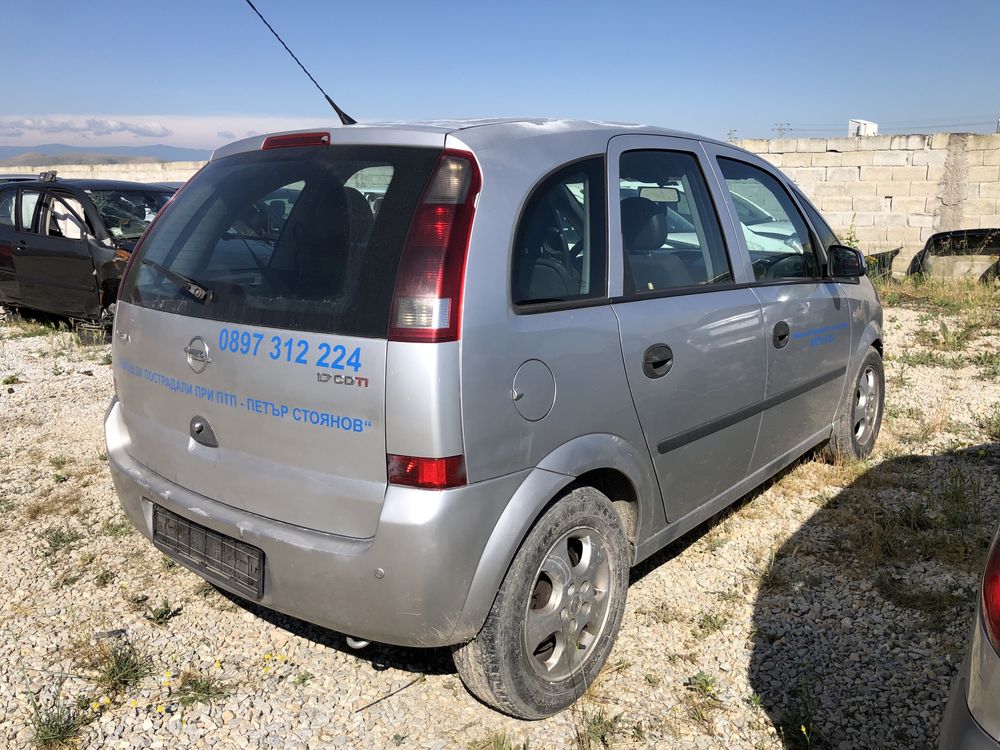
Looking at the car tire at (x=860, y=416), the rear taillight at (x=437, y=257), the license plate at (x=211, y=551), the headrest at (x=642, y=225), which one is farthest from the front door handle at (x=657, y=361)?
the car tire at (x=860, y=416)

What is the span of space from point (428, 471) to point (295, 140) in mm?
1213

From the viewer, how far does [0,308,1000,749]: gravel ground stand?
2545 mm

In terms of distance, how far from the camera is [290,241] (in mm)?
2371

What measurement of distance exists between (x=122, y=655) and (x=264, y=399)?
1257mm

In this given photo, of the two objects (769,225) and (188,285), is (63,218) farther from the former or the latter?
(769,225)

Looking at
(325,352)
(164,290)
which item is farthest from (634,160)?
(164,290)

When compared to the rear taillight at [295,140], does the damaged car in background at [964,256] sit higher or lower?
lower

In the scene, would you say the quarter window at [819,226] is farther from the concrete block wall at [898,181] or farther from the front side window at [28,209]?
the concrete block wall at [898,181]

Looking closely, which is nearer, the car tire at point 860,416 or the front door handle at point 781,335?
the front door handle at point 781,335

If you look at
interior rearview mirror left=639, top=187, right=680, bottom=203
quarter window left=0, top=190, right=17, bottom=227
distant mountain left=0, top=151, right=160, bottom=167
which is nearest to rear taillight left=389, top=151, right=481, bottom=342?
interior rearview mirror left=639, top=187, right=680, bottom=203

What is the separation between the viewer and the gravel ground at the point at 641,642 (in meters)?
2.54

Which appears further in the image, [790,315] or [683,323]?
[790,315]

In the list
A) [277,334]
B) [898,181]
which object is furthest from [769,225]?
[898,181]

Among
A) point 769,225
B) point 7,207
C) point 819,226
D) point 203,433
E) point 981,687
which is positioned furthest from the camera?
point 7,207
